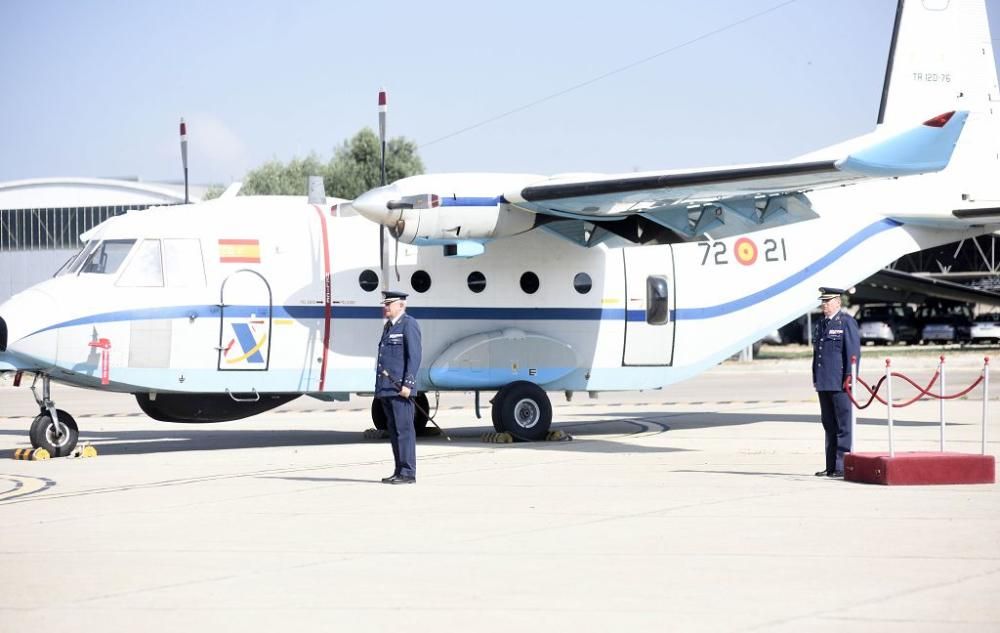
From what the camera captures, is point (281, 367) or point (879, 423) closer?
point (281, 367)

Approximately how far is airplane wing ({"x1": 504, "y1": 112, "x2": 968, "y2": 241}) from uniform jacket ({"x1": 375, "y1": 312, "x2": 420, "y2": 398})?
12.7 feet

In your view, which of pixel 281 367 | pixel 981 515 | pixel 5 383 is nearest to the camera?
pixel 981 515

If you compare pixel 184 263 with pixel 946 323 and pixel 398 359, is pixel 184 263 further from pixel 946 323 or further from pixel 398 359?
pixel 946 323

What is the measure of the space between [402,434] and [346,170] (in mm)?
54641

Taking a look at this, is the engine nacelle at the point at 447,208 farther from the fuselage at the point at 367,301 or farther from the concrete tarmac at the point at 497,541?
the concrete tarmac at the point at 497,541

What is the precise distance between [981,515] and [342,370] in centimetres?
920

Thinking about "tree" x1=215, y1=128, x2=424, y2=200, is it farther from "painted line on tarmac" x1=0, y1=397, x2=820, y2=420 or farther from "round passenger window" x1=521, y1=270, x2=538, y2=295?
"round passenger window" x1=521, y1=270, x2=538, y2=295

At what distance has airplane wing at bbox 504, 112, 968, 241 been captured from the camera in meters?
13.1

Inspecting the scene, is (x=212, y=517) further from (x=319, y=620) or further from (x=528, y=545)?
(x=319, y=620)

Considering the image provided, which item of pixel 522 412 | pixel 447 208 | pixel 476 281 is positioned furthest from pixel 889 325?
pixel 447 208

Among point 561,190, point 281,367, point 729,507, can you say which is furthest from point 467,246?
point 729,507

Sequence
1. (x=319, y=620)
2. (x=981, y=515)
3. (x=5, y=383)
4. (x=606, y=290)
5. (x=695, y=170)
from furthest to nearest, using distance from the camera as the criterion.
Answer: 1. (x=5, y=383)
2. (x=606, y=290)
3. (x=695, y=170)
4. (x=981, y=515)
5. (x=319, y=620)

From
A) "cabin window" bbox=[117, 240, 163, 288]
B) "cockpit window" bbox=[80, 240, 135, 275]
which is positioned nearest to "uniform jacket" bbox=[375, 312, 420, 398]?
"cabin window" bbox=[117, 240, 163, 288]

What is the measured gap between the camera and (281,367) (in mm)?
16188
